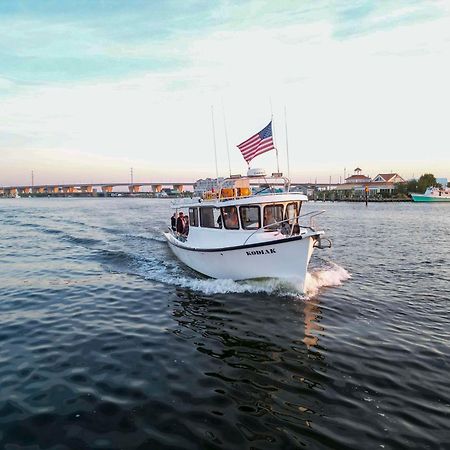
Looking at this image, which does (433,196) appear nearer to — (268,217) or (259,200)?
(268,217)

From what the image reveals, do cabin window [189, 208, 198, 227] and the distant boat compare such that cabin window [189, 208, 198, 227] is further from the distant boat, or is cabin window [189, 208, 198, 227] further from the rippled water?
the distant boat

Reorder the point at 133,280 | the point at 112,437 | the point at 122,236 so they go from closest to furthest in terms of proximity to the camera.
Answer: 1. the point at 112,437
2. the point at 133,280
3. the point at 122,236

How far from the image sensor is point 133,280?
17.4 meters

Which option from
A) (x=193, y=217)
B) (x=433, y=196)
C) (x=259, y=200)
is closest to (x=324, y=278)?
(x=259, y=200)

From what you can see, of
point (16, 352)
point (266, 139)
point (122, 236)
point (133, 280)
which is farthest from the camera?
point (122, 236)

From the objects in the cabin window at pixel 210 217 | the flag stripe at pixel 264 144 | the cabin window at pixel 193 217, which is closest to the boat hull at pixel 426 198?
the cabin window at pixel 193 217

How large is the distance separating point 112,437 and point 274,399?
10.6 feet

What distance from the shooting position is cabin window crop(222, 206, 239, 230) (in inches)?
634

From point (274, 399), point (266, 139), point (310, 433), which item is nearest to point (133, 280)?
point (266, 139)

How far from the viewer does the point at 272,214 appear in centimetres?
1599

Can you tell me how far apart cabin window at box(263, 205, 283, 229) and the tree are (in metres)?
125

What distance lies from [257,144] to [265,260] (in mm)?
5297

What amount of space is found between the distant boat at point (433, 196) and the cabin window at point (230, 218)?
11340cm

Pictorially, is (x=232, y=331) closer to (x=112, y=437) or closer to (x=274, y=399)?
(x=274, y=399)
